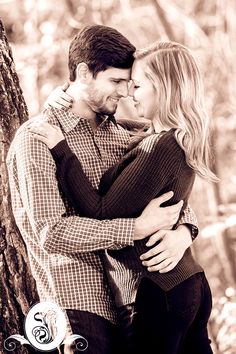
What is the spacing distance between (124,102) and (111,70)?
68 centimetres

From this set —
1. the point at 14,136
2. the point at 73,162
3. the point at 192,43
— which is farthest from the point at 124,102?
the point at 73,162

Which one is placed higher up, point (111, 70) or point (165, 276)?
point (111, 70)

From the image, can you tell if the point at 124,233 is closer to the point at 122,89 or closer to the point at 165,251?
the point at 165,251

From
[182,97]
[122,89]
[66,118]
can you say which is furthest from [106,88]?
[182,97]

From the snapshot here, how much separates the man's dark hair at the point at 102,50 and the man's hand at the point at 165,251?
0.55 metres

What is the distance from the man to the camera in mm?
2062

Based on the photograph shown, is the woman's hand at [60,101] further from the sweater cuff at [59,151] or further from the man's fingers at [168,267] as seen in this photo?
the man's fingers at [168,267]

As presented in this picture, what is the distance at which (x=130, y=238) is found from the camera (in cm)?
205

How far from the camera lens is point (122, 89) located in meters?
2.29

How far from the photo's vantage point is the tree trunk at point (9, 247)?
2416 millimetres

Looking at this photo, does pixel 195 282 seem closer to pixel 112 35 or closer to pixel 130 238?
pixel 130 238

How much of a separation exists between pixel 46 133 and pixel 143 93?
1.07ft

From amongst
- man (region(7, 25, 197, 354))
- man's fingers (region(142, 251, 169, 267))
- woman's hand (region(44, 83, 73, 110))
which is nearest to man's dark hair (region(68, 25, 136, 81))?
man (region(7, 25, 197, 354))

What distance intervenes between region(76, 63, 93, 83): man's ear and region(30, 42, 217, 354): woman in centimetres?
18
